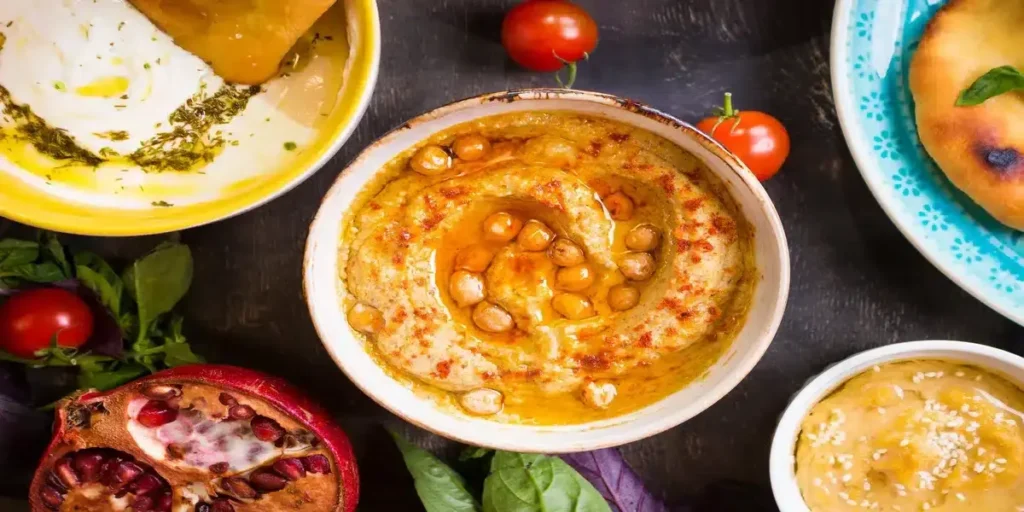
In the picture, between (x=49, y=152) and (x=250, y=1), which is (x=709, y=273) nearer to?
(x=250, y=1)

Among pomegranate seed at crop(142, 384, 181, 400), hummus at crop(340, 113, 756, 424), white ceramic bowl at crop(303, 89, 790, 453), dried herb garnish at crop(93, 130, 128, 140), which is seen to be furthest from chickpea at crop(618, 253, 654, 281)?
dried herb garnish at crop(93, 130, 128, 140)

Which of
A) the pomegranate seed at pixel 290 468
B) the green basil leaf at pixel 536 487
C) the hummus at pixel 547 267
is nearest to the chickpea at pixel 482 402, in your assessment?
the hummus at pixel 547 267

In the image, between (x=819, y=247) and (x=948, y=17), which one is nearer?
(x=948, y=17)

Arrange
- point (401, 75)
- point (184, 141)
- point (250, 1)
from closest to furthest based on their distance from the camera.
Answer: point (250, 1) → point (184, 141) → point (401, 75)

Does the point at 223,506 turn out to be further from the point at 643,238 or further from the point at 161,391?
the point at 643,238

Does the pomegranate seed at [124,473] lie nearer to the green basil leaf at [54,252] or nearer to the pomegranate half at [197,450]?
the pomegranate half at [197,450]

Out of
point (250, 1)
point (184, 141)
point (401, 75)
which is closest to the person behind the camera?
point (250, 1)

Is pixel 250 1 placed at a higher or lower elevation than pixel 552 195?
higher

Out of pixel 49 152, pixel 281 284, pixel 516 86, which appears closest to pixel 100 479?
pixel 281 284
